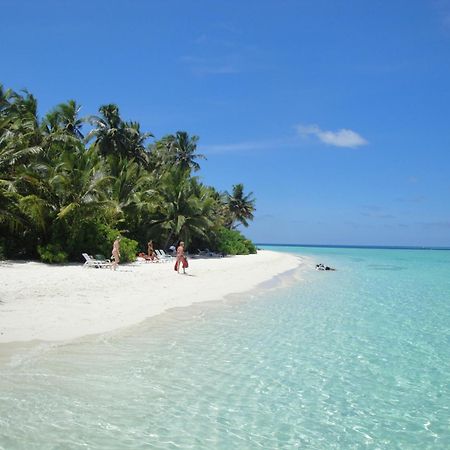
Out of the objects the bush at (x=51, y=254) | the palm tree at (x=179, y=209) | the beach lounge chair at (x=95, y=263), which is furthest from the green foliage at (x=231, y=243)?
the bush at (x=51, y=254)

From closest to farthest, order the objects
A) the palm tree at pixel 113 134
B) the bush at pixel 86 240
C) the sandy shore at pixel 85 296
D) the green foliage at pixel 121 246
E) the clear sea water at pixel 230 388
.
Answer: the clear sea water at pixel 230 388 < the sandy shore at pixel 85 296 < the bush at pixel 86 240 < the green foliage at pixel 121 246 < the palm tree at pixel 113 134

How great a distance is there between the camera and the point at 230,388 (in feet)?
19.5

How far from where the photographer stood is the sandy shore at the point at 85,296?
334 inches

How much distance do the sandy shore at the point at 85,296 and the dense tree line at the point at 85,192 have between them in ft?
6.86

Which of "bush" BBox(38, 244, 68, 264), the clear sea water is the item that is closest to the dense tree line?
"bush" BBox(38, 244, 68, 264)

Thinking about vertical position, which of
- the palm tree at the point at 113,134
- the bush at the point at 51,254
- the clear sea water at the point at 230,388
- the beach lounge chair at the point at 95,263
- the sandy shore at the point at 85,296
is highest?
the palm tree at the point at 113,134

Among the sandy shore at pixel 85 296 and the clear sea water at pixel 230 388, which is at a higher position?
the sandy shore at pixel 85 296

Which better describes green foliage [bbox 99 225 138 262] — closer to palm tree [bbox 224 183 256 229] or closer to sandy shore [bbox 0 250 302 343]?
sandy shore [bbox 0 250 302 343]

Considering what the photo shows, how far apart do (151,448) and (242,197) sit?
5139 cm

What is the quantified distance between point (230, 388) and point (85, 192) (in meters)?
15.0

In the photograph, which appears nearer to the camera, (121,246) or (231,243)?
(121,246)

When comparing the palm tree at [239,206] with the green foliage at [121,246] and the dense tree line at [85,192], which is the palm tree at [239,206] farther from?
the green foliage at [121,246]

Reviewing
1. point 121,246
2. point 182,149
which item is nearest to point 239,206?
point 182,149

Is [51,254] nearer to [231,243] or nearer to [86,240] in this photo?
[86,240]
